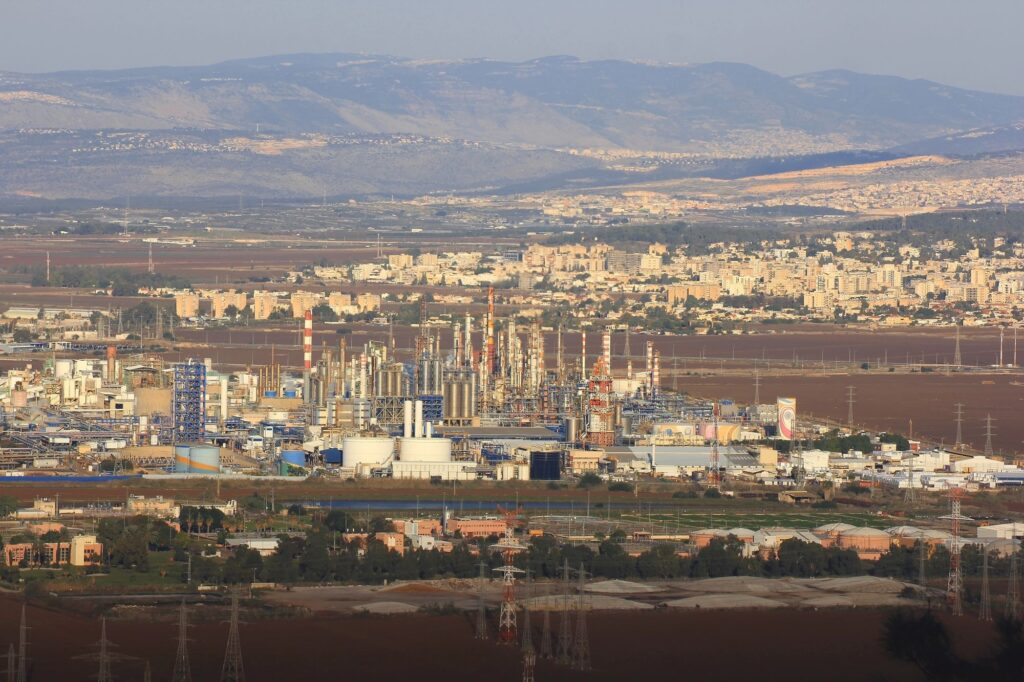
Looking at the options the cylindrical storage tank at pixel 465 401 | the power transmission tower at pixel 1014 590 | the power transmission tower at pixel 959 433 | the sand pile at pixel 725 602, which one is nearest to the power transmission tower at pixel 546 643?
the sand pile at pixel 725 602

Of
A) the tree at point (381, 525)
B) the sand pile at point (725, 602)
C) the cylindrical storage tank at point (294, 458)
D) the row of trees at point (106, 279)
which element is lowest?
the sand pile at point (725, 602)

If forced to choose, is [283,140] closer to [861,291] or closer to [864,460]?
[861,291]

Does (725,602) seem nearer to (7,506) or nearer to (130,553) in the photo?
(130,553)

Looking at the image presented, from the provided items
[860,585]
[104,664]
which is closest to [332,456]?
[860,585]

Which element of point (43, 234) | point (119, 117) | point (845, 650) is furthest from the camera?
point (119, 117)

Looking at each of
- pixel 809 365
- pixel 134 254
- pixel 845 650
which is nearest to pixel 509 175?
pixel 134 254

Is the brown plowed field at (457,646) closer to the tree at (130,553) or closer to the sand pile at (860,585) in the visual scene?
the sand pile at (860,585)
